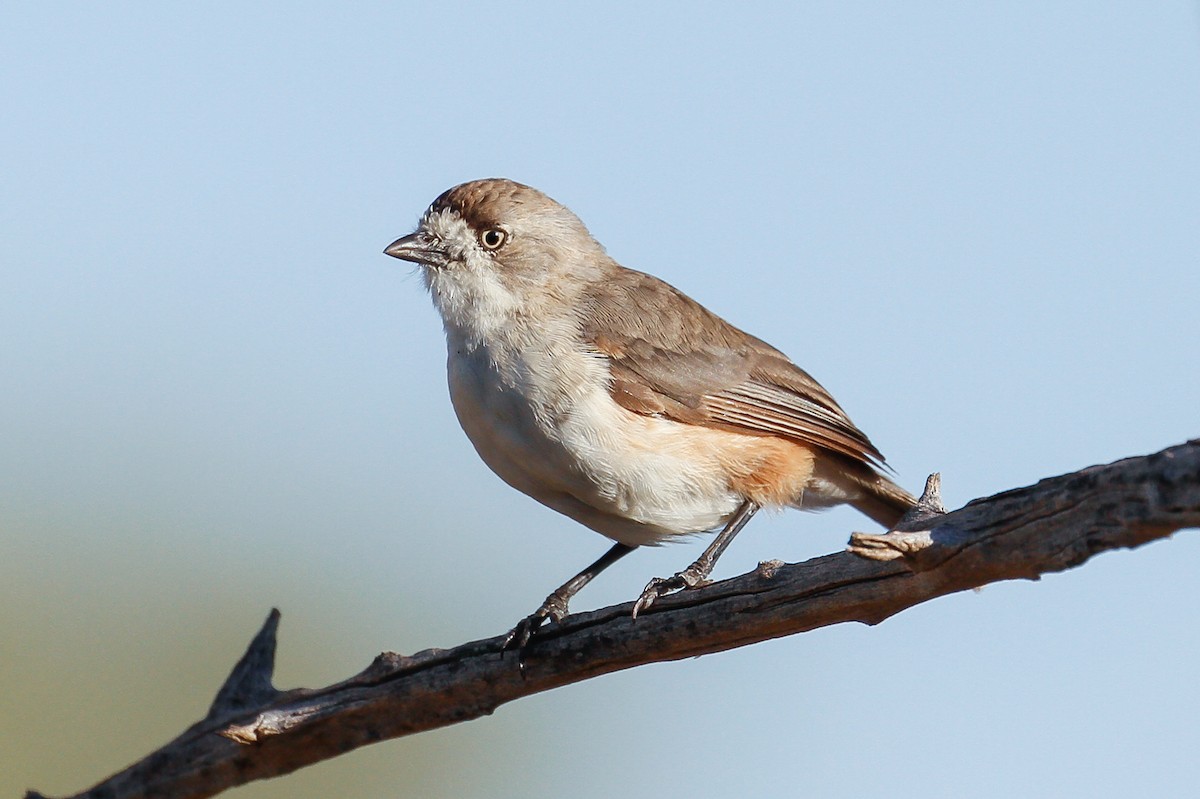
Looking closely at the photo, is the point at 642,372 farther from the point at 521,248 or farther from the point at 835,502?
the point at 835,502

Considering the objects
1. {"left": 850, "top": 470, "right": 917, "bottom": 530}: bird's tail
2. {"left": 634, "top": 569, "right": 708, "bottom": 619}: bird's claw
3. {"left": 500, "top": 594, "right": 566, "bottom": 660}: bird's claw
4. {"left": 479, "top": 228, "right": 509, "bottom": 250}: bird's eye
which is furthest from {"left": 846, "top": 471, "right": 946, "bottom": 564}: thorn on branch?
{"left": 479, "top": 228, "right": 509, "bottom": 250}: bird's eye

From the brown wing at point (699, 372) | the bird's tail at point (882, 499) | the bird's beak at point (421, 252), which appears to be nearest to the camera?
the brown wing at point (699, 372)

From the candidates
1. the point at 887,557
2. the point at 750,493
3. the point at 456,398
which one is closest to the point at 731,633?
the point at 887,557

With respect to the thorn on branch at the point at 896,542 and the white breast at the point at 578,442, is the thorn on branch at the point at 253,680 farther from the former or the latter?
the thorn on branch at the point at 896,542

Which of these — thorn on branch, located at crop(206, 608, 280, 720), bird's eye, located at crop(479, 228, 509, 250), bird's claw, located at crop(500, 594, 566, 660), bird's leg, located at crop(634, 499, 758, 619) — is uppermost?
bird's eye, located at crop(479, 228, 509, 250)

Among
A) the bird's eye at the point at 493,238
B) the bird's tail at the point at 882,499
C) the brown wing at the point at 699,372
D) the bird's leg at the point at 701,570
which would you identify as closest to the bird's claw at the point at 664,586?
the bird's leg at the point at 701,570

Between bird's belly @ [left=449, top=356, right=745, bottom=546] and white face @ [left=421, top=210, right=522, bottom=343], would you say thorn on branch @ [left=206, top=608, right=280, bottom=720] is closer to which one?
bird's belly @ [left=449, top=356, right=745, bottom=546]
